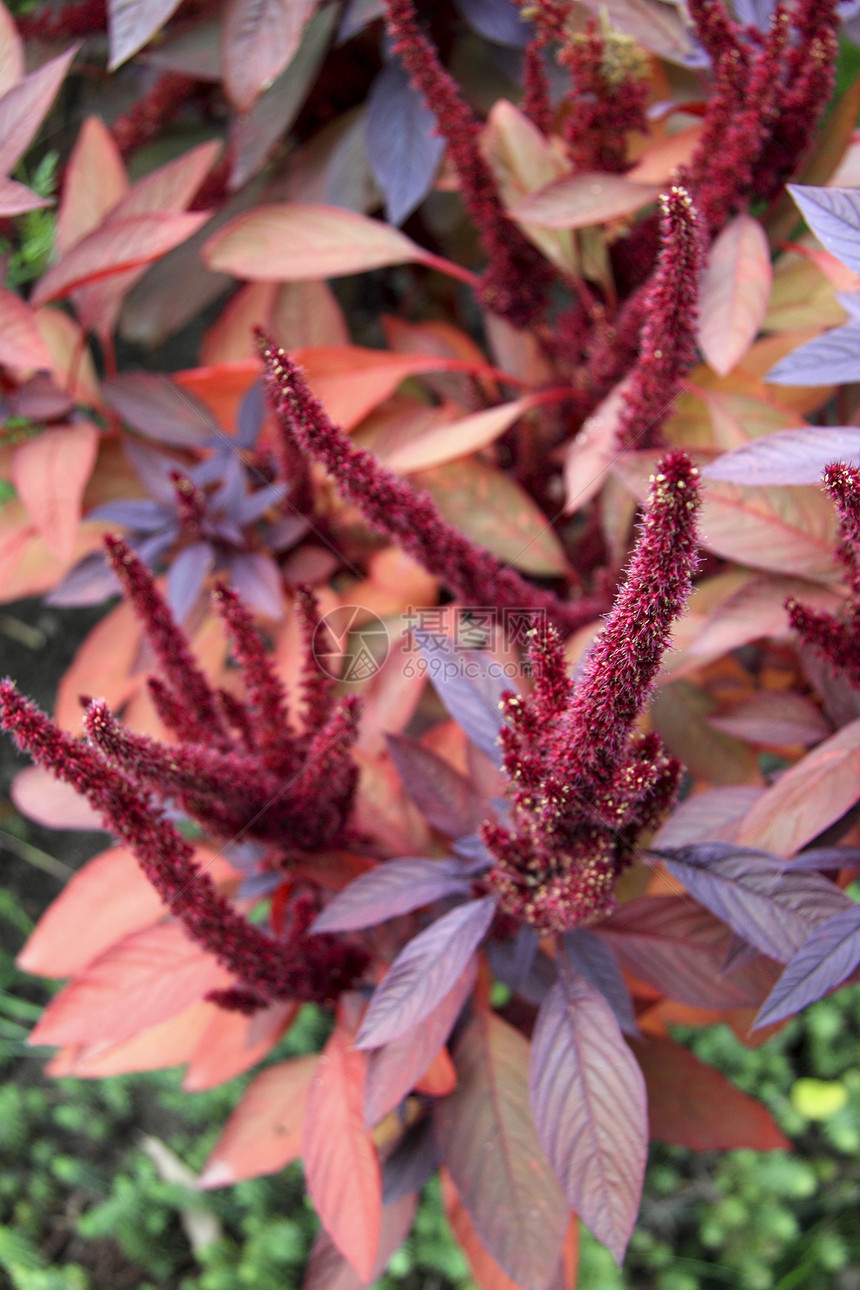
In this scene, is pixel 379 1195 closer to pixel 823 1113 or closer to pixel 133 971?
pixel 133 971

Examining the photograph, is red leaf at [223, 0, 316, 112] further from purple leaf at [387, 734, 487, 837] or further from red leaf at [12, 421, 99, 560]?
purple leaf at [387, 734, 487, 837]

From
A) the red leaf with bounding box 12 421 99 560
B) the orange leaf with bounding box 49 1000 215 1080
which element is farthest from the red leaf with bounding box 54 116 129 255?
the orange leaf with bounding box 49 1000 215 1080

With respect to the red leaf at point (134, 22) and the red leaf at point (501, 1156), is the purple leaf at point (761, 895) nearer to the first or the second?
the red leaf at point (501, 1156)

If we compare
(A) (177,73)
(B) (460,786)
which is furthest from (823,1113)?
(A) (177,73)

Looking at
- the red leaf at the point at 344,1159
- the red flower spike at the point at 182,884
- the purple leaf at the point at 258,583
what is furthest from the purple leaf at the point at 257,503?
the red leaf at the point at 344,1159

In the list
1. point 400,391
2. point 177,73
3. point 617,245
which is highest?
point 177,73

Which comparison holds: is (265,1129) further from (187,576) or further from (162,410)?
(162,410)

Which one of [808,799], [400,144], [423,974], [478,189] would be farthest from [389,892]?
[400,144]
